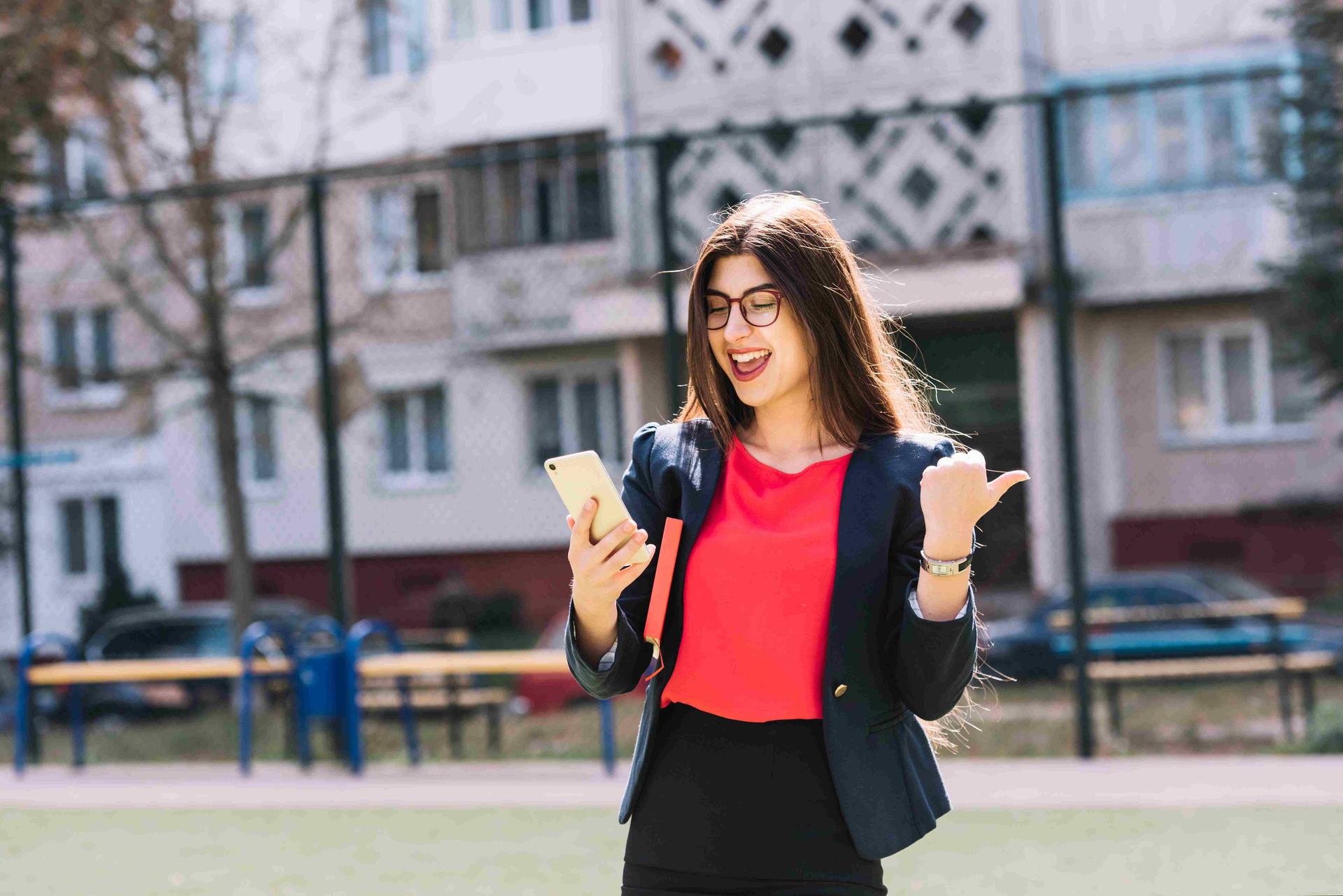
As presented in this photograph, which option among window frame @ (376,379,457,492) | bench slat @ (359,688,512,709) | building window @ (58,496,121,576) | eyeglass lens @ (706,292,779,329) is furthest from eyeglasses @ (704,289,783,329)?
building window @ (58,496,121,576)

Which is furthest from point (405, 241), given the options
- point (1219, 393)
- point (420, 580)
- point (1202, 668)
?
point (1202, 668)

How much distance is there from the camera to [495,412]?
22797 mm

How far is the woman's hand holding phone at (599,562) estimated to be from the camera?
2303 millimetres

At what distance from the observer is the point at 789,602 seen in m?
2.40

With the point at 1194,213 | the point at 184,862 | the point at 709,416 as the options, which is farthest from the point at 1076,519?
the point at 1194,213

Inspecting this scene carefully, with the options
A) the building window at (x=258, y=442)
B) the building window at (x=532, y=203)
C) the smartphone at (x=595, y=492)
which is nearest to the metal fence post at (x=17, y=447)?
the smartphone at (x=595, y=492)

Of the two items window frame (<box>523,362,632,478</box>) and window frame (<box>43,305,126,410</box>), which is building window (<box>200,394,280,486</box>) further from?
window frame (<box>523,362,632,478</box>)

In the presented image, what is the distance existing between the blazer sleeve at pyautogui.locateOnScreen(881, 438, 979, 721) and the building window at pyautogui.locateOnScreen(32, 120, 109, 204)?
8281 millimetres

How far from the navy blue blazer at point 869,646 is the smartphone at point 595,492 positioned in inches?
4.6

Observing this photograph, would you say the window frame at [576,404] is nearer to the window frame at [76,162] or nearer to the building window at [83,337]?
the window frame at [76,162]

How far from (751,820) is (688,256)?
62.9 ft

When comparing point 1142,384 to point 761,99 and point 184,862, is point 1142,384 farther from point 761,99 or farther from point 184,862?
point 184,862

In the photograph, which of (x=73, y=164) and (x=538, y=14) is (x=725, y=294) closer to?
(x=538, y=14)

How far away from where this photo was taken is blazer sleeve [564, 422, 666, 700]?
8.00 feet
